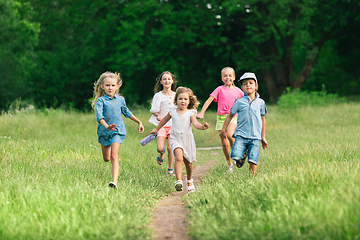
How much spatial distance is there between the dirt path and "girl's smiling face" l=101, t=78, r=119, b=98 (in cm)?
192

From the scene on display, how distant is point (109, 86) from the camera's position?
5988 mm

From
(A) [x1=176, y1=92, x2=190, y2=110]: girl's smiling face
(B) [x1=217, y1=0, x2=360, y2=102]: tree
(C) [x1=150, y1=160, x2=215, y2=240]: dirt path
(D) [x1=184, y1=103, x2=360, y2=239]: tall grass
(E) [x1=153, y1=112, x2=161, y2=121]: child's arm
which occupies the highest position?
(B) [x1=217, y1=0, x2=360, y2=102]: tree

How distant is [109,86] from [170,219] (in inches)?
100

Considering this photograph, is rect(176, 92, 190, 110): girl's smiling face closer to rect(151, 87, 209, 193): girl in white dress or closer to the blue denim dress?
rect(151, 87, 209, 193): girl in white dress

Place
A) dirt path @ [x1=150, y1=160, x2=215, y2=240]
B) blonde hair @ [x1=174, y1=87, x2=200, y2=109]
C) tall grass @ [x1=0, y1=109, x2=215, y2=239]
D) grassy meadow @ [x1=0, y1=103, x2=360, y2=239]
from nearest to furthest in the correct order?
1. grassy meadow @ [x1=0, y1=103, x2=360, y2=239]
2. tall grass @ [x1=0, y1=109, x2=215, y2=239]
3. dirt path @ [x1=150, y1=160, x2=215, y2=240]
4. blonde hair @ [x1=174, y1=87, x2=200, y2=109]

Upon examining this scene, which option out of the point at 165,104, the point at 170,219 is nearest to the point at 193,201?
the point at 170,219

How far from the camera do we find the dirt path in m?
3.92

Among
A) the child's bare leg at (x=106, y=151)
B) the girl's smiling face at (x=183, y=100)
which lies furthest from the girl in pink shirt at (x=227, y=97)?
the child's bare leg at (x=106, y=151)

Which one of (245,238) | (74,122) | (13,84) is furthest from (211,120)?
(13,84)

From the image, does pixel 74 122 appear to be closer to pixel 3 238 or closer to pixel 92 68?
pixel 3 238

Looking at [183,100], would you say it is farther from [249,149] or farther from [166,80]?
[166,80]

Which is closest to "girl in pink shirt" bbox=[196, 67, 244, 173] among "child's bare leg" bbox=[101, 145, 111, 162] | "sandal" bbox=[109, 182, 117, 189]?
"child's bare leg" bbox=[101, 145, 111, 162]

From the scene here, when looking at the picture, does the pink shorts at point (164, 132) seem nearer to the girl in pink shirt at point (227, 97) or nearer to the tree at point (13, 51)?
the girl in pink shirt at point (227, 97)

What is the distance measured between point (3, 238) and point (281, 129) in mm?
11178
